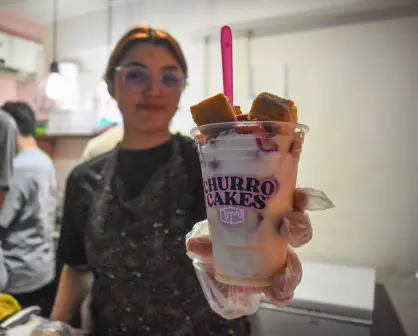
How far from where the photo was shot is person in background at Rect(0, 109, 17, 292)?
146 cm

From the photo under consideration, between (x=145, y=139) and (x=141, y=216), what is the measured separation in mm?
181

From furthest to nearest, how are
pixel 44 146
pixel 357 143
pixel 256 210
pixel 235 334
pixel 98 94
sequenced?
1. pixel 44 146
2. pixel 98 94
3. pixel 357 143
4. pixel 235 334
5. pixel 256 210

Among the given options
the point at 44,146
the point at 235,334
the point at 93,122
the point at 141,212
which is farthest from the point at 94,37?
the point at 235,334

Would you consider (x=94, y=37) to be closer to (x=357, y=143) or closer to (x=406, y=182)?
(x=357, y=143)

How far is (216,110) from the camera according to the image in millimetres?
470

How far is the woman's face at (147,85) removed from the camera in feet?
2.85

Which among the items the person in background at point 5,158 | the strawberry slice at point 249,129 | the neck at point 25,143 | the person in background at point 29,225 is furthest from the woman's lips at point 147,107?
the neck at point 25,143

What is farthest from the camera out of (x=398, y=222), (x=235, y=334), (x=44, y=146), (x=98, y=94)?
(x=44, y=146)

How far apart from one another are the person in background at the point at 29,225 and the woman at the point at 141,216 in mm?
779

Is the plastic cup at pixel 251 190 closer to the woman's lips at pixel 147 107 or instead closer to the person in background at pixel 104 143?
the woman's lips at pixel 147 107

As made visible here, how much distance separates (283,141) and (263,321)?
86 centimetres

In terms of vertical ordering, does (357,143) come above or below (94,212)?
above

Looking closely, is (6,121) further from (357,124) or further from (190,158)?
(357,124)

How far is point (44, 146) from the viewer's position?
270 cm
